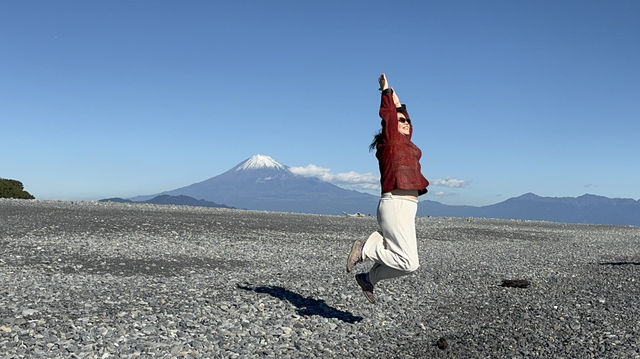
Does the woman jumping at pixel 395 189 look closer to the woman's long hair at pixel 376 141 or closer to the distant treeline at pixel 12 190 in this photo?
the woman's long hair at pixel 376 141

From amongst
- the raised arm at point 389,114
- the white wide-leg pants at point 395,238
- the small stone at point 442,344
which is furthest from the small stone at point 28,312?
the small stone at point 442,344

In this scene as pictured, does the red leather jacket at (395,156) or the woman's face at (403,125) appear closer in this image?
the red leather jacket at (395,156)

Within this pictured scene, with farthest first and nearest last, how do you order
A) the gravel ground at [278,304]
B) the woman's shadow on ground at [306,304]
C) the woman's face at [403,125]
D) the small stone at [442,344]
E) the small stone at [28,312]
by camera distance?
the woman's shadow on ground at [306,304]
the small stone at [28,312]
the small stone at [442,344]
the gravel ground at [278,304]
the woman's face at [403,125]

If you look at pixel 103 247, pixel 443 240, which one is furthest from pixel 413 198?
pixel 443 240

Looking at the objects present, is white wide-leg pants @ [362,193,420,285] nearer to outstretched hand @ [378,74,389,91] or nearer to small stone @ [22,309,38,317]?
outstretched hand @ [378,74,389,91]

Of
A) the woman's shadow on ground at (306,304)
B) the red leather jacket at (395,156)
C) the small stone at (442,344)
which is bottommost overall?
the small stone at (442,344)

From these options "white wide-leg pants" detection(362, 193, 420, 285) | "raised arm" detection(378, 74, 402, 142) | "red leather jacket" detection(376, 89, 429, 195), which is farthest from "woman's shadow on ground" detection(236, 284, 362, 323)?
"raised arm" detection(378, 74, 402, 142)

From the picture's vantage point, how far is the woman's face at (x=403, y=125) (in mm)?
8361

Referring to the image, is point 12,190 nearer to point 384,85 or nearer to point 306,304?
point 306,304

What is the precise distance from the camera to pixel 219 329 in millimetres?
9133

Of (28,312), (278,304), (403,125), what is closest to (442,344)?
(278,304)

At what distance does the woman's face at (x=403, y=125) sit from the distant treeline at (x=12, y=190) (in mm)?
47812

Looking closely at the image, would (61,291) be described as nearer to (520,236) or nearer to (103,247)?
(103,247)

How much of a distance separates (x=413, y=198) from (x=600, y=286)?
29.5 ft
